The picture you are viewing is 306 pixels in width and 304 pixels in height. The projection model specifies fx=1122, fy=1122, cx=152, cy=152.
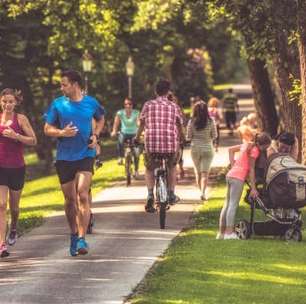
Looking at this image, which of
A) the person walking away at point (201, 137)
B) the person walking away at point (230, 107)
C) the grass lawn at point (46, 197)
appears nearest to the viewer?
the grass lawn at point (46, 197)

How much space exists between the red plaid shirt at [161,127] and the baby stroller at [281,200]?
1.98 meters

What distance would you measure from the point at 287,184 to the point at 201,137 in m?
5.90

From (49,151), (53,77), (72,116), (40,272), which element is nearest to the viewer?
(40,272)

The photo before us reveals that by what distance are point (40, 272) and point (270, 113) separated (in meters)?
18.7

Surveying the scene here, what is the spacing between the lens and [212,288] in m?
10.3

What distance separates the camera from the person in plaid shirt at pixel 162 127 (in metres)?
16.0

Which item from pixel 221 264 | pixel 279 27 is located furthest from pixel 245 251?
pixel 279 27

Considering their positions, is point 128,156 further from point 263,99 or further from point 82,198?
point 82,198

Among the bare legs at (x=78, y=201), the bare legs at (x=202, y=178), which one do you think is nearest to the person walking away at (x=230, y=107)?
the bare legs at (x=202, y=178)

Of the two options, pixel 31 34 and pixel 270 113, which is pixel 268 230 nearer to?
pixel 270 113

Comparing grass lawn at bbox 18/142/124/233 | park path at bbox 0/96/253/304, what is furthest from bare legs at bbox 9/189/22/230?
grass lawn at bbox 18/142/124/233

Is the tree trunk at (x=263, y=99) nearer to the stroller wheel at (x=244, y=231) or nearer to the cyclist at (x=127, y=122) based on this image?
the cyclist at (x=127, y=122)

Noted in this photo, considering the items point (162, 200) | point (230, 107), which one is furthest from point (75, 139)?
point (230, 107)

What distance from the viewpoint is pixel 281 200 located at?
1380 cm
